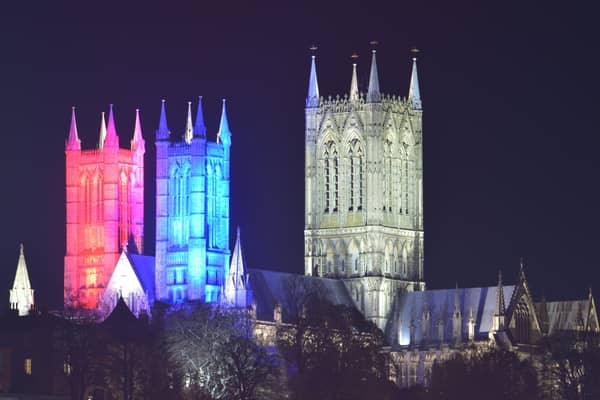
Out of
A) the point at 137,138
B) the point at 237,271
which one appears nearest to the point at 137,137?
the point at 137,138

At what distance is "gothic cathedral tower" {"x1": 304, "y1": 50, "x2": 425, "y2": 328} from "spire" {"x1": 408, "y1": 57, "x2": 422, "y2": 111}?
0.27 feet

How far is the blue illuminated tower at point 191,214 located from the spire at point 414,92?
35.7 feet

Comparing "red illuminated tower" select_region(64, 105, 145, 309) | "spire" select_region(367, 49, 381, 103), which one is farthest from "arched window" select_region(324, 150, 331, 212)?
"red illuminated tower" select_region(64, 105, 145, 309)

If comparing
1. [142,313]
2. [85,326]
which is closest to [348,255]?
[142,313]

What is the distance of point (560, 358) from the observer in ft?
485

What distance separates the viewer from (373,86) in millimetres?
162375

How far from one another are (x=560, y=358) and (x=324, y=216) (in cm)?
1940

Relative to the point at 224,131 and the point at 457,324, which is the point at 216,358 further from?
the point at 224,131

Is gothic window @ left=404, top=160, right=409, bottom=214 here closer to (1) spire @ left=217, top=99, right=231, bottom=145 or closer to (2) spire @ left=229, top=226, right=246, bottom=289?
(1) spire @ left=217, top=99, right=231, bottom=145

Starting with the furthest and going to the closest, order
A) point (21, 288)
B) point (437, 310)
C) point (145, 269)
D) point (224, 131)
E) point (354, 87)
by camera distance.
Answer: point (21, 288) → point (145, 269) → point (224, 131) → point (354, 87) → point (437, 310)

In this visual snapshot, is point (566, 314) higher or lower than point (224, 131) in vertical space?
lower

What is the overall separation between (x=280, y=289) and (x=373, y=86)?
13493 millimetres

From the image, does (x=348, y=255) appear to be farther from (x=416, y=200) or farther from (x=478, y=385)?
(x=478, y=385)

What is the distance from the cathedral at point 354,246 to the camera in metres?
158
